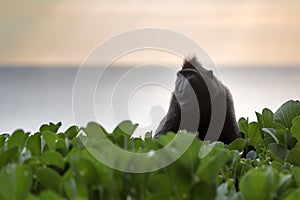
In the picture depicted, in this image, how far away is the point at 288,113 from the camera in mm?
1415

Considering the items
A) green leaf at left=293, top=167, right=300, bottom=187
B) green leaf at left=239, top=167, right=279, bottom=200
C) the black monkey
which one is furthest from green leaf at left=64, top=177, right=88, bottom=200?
the black monkey

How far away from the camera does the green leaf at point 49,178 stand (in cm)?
77

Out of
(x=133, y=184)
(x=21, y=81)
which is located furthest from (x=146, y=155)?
(x=21, y=81)

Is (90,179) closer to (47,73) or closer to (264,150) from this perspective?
(264,150)

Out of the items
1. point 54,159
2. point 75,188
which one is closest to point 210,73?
point 54,159

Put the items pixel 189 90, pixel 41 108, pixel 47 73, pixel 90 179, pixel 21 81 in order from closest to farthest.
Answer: pixel 90 179 → pixel 189 90 → pixel 41 108 → pixel 21 81 → pixel 47 73

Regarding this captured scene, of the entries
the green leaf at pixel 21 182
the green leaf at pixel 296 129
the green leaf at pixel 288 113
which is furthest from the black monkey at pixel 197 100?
the green leaf at pixel 21 182

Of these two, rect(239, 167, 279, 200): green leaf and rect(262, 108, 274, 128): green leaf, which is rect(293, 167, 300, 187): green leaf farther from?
rect(262, 108, 274, 128): green leaf

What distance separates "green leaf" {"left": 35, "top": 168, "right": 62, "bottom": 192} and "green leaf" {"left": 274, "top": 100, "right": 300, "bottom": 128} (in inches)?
31.0

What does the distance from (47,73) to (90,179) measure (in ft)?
36.1

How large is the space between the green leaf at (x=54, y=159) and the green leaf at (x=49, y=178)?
61mm

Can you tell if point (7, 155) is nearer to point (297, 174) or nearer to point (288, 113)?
point (297, 174)

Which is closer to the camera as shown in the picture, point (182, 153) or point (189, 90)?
point (182, 153)

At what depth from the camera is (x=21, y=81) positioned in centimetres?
1021
